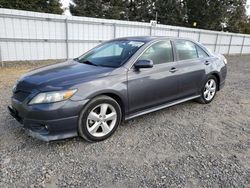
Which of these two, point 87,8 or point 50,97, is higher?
point 87,8

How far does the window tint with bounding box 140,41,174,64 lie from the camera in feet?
11.6

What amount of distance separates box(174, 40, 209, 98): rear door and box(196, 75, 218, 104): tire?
237 millimetres

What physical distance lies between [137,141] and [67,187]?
124 centimetres

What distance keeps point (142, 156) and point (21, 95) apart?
1.81m

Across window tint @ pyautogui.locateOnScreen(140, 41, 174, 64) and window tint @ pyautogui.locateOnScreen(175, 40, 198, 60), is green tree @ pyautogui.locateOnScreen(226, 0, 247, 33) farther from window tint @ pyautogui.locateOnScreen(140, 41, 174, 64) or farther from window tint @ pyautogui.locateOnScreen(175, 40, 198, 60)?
window tint @ pyautogui.locateOnScreen(140, 41, 174, 64)

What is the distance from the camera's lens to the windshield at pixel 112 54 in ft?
11.2

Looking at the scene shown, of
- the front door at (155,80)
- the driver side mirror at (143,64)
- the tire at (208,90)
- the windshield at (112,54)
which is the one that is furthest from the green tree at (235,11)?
the driver side mirror at (143,64)

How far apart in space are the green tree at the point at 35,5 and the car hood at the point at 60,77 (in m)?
19.4

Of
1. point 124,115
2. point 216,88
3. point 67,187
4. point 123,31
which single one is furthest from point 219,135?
point 123,31

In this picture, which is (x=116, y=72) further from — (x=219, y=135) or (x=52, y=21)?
(x=52, y=21)

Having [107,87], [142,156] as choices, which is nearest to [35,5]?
[107,87]

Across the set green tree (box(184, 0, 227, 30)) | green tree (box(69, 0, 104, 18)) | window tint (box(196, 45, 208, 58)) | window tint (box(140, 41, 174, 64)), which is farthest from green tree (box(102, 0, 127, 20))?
window tint (box(140, 41, 174, 64))

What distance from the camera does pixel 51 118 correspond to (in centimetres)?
262

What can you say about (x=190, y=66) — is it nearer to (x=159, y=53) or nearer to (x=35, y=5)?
(x=159, y=53)
